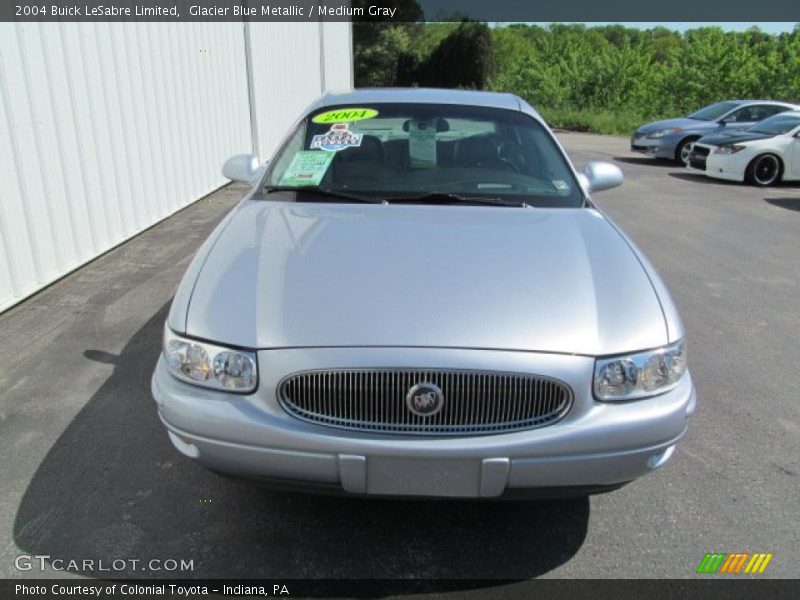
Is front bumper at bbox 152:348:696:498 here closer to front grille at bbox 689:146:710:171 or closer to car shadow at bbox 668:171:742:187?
car shadow at bbox 668:171:742:187

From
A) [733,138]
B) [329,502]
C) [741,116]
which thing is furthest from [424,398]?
[741,116]

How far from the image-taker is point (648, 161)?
15.9m

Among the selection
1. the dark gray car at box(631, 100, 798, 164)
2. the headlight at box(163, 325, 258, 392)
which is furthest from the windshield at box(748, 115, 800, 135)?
the headlight at box(163, 325, 258, 392)

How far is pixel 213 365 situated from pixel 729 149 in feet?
40.5

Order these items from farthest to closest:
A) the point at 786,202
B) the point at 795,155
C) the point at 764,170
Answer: the point at 764,170, the point at 795,155, the point at 786,202

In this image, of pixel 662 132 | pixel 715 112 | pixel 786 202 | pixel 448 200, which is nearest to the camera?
pixel 448 200

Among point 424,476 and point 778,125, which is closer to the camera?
point 424,476

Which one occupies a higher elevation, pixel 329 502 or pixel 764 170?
pixel 329 502

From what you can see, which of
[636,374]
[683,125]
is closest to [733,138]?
[683,125]

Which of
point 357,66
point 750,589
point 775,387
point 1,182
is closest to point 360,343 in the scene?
Result: point 750,589

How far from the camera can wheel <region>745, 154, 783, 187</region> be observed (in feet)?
39.0

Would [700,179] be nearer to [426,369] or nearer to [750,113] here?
[750,113]

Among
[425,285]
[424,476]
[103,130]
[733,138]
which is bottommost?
[733,138]

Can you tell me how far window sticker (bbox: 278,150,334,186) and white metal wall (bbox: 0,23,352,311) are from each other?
2.63m
